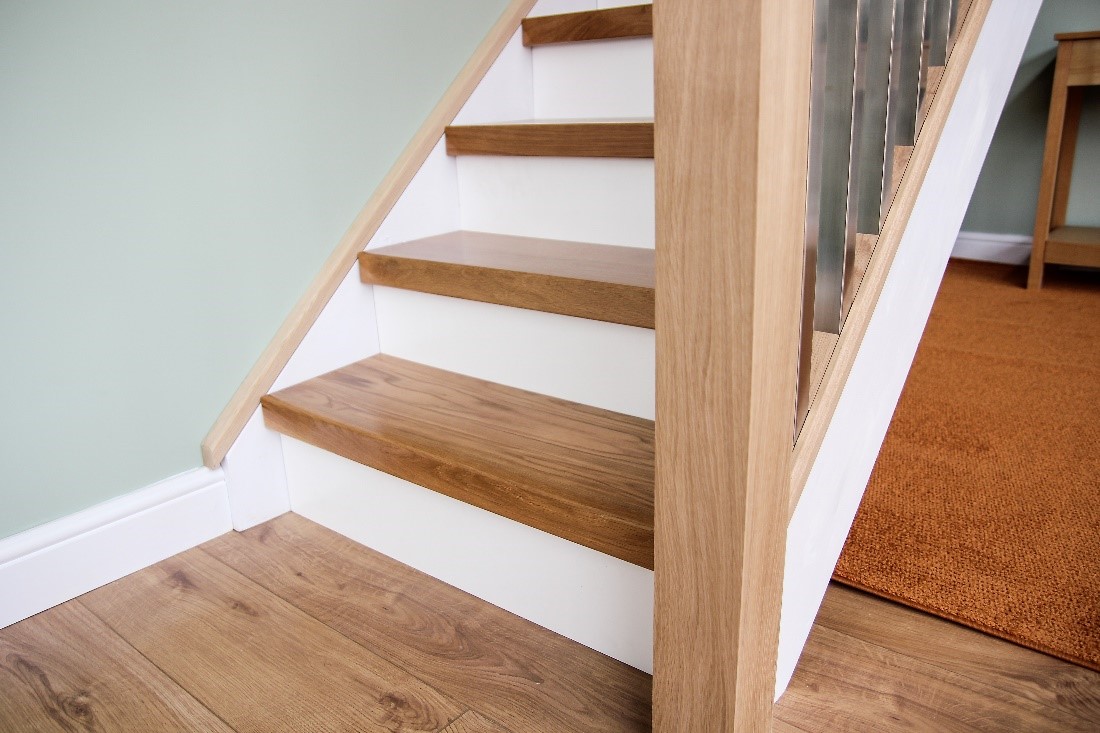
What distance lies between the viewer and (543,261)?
4.27 feet

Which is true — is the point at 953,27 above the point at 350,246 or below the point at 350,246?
above

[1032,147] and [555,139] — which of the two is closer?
[555,139]

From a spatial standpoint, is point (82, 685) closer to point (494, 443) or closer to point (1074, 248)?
point (494, 443)

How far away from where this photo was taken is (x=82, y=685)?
3.35ft

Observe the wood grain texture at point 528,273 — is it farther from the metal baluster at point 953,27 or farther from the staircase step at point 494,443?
the metal baluster at point 953,27

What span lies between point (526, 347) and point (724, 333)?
0.64 metres

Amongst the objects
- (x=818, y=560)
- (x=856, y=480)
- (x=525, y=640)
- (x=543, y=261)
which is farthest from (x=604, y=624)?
(x=543, y=261)

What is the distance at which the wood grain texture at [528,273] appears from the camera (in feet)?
3.73

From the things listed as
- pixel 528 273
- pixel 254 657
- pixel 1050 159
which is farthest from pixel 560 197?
pixel 1050 159

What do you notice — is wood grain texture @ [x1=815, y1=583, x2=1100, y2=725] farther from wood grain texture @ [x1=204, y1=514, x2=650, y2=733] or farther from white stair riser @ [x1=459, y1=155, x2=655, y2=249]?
white stair riser @ [x1=459, y1=155, x2=655, y2=249]

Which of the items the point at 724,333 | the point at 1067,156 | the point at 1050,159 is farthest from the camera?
the point at 1067,156

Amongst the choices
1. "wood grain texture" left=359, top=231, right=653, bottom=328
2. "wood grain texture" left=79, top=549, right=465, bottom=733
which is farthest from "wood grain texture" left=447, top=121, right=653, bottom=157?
"wood grain texture" left=79, top=549, right=465, bottom=733

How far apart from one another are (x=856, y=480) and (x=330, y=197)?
1.00 metres

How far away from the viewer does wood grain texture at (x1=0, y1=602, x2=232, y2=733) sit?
0.96 m
